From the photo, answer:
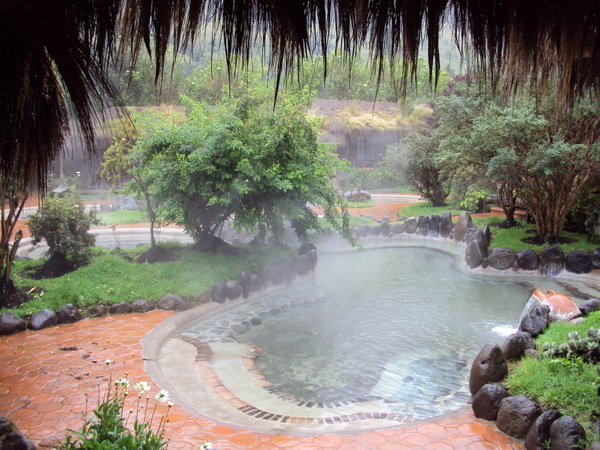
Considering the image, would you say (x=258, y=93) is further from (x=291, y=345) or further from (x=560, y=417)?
(x=560, y=417)

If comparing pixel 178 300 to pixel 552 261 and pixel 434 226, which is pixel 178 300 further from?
pixel 434 226

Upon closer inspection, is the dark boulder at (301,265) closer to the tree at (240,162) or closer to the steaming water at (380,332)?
the steaming water at (380,332)

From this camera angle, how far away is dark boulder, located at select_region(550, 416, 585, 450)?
11.0 ft

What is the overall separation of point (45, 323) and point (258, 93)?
5133 millimetres

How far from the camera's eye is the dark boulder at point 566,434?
131 inches

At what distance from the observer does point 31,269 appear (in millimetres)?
8711

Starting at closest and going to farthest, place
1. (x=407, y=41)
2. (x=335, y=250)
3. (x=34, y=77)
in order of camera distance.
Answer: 1. (x=34, y=77)
2. (x=407, y=41)
3. (x=335, y=250)

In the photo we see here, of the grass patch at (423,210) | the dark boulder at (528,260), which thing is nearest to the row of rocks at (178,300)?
the dark boulder at (528,260)

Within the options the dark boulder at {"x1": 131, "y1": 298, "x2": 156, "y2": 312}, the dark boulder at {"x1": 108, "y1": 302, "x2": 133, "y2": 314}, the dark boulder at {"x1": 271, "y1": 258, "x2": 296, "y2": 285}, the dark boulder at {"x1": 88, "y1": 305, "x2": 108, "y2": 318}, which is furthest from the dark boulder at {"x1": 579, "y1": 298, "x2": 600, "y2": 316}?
the dark boulder at {"x1": 88, "y1": 305, "x2": 108, "y2": 318}

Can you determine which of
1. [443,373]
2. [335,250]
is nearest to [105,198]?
[335,250]

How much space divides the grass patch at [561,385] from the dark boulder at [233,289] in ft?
14.9

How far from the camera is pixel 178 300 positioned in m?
7.16

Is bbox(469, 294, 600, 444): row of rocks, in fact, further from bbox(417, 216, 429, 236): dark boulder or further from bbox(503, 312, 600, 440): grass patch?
bbox(417, 216, 429, 236): dark boulder

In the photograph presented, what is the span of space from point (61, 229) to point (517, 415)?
7808 millimetres
